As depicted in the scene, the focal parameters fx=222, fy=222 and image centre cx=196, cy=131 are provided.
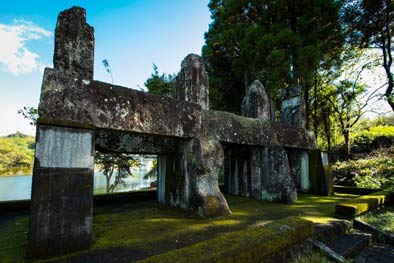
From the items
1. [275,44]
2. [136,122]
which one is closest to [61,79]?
[136,122]

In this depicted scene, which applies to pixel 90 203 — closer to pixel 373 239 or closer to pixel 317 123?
pixel 373 239

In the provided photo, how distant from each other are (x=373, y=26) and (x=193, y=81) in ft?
38.9

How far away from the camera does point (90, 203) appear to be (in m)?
3.14

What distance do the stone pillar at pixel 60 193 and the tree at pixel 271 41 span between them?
27.2 ft

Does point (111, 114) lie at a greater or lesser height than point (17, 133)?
lesser

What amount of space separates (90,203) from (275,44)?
9.33 meters

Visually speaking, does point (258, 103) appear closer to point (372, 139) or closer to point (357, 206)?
point (357, 206)

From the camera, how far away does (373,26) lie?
37.7 ft

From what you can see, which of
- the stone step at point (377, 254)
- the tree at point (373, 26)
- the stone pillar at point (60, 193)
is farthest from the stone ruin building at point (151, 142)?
the tree at point (373, 26)

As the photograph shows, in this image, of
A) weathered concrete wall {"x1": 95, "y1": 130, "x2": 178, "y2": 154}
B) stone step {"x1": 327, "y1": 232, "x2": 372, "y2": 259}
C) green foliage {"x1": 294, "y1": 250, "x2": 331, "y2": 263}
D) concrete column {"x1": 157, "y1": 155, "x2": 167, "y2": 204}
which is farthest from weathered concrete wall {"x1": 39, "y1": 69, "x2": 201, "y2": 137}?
stone step {"x1": 327, "y1": 232, "x2": 372, "y2": 259}

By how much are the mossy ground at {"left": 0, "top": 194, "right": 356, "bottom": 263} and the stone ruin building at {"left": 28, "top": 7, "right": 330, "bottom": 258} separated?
12.1 inches

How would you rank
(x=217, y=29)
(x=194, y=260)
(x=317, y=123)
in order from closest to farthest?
(x=194, y=260) → (x=217, y=29) → (x=317, y=123)

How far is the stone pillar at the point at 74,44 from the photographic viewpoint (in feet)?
11.7

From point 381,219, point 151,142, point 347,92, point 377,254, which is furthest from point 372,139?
point 151,142
